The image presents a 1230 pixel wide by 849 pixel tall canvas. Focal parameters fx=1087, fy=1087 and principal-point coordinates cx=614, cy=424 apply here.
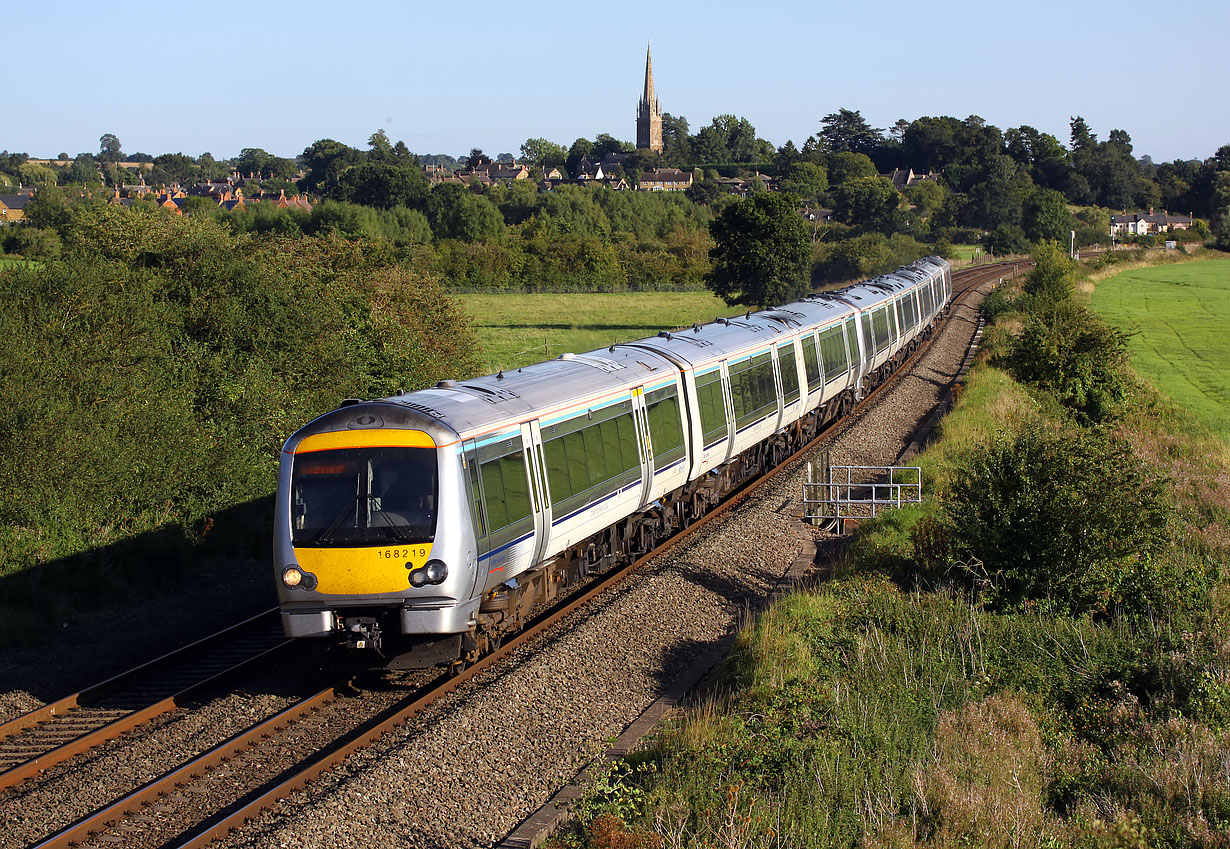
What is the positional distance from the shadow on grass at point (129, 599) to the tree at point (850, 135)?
189041 mm

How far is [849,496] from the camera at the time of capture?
59.1ft

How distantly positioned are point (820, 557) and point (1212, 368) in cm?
3797

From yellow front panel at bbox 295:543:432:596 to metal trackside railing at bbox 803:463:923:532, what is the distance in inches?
350

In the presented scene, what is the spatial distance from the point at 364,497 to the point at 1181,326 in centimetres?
6141

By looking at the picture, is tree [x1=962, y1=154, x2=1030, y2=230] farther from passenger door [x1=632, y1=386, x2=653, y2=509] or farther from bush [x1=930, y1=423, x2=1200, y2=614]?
passenger door [x1=632, y1=386, x2=653, y2=509]

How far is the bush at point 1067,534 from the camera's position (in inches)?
510

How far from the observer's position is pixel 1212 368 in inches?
1837

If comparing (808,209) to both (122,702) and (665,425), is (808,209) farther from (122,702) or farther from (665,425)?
(122,702)

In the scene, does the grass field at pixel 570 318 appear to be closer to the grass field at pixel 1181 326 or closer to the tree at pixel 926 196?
the grass field at pixel 1181 326

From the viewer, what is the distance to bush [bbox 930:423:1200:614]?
13.0 metres

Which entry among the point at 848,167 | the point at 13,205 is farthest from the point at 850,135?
the point at 13,205

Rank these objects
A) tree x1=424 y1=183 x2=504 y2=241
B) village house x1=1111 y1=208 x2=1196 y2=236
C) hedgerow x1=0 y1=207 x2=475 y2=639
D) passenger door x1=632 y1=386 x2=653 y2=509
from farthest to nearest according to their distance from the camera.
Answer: village house x1=1111 y1=208 x2=1196 y2=236 → tree x1=424 y1=183 x2=504 y2=241 → passenger door x1=632 y1=386 x2=653 y2=509 → hedgerow x1=0 y1=207 x2=475 y2=639

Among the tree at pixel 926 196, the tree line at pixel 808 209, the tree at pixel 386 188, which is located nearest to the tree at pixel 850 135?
the tree line at pixel 808 209

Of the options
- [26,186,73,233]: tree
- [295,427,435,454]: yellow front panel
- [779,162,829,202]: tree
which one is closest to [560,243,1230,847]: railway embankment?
[295,427,435,454]: yellow front panel
